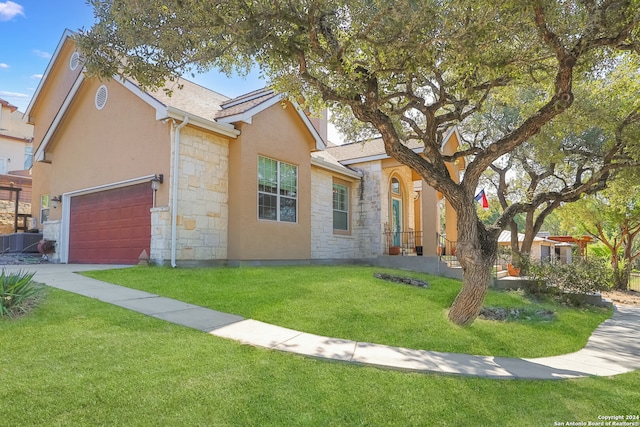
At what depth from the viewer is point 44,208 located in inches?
632

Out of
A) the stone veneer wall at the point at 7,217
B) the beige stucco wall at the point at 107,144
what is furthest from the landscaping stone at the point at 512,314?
the stone veneer wall at the point at 7,217

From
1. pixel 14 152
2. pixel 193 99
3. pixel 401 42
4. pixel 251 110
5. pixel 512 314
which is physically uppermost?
pixel 14 152

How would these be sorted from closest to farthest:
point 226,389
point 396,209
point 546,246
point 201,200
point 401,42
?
point 226,389 < point 401,42 < point 201,200 < point 396,209 < point 546,246

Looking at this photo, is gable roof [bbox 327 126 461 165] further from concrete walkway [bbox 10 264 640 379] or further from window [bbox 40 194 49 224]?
window [bbox 40 194 49 224]

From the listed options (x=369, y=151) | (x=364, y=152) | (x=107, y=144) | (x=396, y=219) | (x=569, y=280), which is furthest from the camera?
(x=396, y=219)

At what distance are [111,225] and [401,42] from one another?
33.6 ft

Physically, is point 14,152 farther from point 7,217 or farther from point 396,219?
point 396,219

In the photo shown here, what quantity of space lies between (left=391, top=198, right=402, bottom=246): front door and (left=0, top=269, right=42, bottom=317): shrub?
45.0 ft

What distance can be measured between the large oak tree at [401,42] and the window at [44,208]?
11.4 meters

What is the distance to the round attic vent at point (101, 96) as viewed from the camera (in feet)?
41.8

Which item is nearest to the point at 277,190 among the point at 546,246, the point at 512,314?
the point at 512,314

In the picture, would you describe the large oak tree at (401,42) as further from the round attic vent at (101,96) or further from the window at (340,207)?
the window at (340,207)

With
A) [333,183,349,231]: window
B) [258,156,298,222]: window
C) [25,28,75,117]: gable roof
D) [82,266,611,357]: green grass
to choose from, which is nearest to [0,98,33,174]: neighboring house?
[25,28,75,117]: gable roof

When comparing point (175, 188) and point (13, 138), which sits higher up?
point (13, 138)
